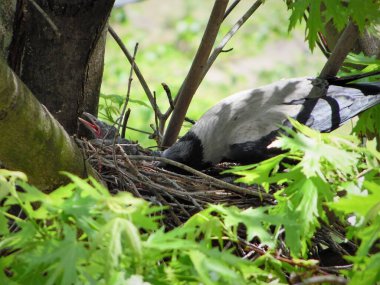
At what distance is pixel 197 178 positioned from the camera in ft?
11.5

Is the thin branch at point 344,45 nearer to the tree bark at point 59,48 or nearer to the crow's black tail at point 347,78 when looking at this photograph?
the crow's black tail at point 347,78

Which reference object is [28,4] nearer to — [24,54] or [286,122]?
[24,54]

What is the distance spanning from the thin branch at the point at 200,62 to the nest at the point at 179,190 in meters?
0.48

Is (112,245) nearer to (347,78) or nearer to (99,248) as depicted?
(99,248)

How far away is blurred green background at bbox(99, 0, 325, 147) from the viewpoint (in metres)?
9.56

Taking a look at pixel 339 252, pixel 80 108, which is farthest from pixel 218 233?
pixel 80 108

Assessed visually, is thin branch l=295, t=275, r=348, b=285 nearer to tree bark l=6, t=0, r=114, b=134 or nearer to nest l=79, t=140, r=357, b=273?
nest l=79, t=140, r=357, b=273

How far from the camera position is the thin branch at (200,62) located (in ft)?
11.9

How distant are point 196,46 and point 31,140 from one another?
835cm

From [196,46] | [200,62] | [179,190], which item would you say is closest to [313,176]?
[179,190]

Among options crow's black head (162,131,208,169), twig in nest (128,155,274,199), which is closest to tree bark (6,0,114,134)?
twig in nest (128,155,274,199)

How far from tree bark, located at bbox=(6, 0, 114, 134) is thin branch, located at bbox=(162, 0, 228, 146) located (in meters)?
0.60

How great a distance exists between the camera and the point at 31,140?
6.89ft

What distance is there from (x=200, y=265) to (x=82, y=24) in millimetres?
1579
